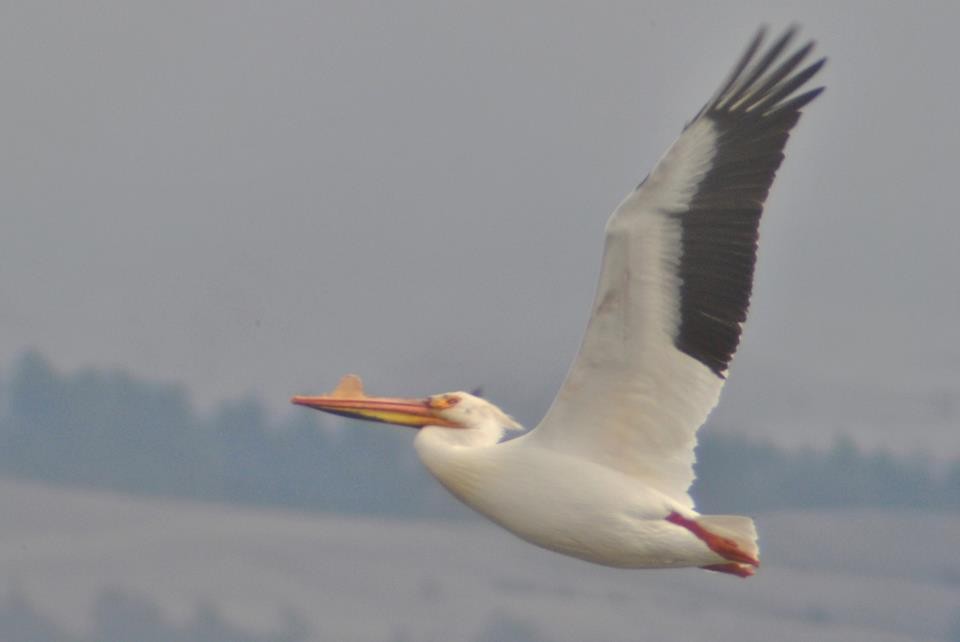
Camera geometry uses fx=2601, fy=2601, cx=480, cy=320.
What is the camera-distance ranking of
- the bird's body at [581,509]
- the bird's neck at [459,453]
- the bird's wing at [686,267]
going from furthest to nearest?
the bird's neck at [459,453]
the bird's body at [581,509]
the bird's wing at [686,267]

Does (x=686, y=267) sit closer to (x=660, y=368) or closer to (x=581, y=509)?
(x=660, y=368)

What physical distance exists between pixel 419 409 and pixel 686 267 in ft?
7.00

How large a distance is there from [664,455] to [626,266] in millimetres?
1227

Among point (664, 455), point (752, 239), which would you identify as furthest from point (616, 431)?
point (752, 239)

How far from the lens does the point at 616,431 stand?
14008mm

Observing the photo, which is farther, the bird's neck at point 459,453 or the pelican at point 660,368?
the bird's neck at point 459,453

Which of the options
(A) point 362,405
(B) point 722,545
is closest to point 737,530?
(B) point 722,545

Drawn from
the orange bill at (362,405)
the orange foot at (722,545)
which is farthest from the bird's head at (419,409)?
the orange foot at (722,545)

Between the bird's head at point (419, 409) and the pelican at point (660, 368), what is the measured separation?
440mm

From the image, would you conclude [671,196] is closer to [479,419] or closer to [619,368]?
[619,368]

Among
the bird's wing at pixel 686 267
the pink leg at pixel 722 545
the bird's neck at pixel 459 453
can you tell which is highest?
the bird's wing at pixel 686 267

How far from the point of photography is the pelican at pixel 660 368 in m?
13.5

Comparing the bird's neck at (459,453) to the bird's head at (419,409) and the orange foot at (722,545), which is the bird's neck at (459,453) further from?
the orange foot at (722,545)

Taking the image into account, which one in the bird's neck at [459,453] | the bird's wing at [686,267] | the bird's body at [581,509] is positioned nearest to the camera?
the bird's wing at [686,267]
